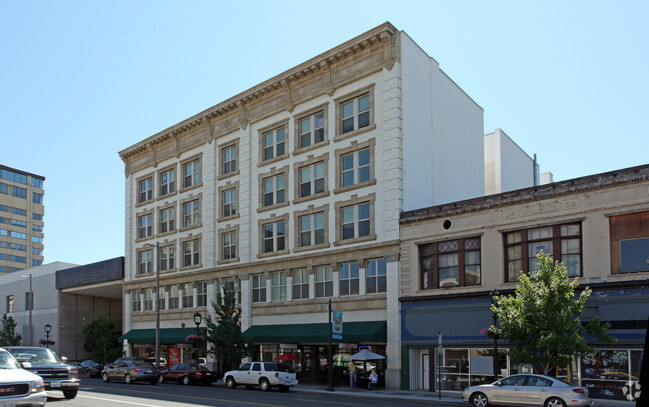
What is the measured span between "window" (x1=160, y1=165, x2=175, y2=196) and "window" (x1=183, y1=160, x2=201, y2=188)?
156 centimetres

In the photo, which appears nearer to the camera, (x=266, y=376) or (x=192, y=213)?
(x=266, y=376)

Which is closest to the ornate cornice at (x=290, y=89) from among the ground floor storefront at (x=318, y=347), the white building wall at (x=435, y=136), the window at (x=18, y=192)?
the white building wall at (x=435, y=136)

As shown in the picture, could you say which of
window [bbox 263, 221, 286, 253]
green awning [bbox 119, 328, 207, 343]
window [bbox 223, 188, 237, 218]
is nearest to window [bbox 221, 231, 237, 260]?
window [bbox 223, 188, 237, 218]

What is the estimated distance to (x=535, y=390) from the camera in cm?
2267

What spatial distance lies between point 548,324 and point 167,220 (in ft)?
116

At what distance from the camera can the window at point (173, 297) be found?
49906 millimetres

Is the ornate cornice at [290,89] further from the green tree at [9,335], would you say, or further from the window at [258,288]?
the green tree at [9,335]

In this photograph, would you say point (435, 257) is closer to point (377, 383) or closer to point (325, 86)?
point (377, 383)

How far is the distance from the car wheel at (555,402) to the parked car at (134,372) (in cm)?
2347

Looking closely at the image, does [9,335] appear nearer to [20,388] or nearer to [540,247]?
[540,247]

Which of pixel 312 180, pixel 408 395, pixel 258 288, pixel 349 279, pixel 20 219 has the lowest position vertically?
pixel 408 395

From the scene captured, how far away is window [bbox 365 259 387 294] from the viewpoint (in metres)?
34.9

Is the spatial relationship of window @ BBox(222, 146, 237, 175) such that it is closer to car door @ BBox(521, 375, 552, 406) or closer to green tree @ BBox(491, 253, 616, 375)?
green tree @ BBox(491, 253, 616, 375)

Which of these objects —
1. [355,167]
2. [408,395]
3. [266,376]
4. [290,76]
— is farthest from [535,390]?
[290,76]
